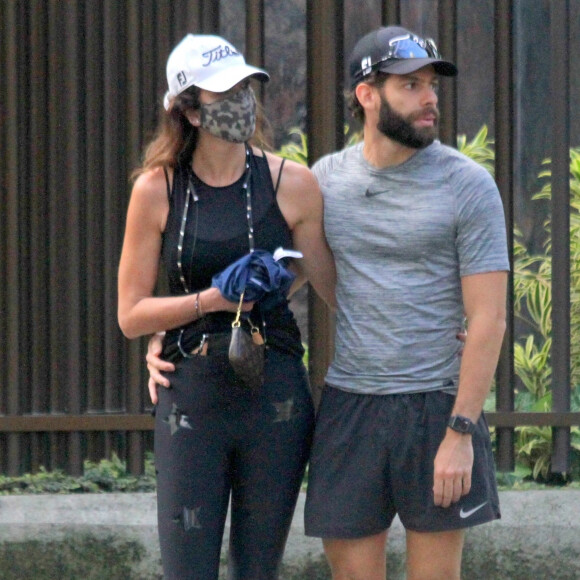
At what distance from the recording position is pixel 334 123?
4980 millimetres

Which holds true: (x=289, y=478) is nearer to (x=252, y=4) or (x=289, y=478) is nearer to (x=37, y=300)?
(x=37, y=300)

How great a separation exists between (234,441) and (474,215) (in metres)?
0.90

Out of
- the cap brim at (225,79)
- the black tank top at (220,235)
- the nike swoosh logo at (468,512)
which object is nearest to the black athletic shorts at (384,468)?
the nike swoosh logo at (468,512)

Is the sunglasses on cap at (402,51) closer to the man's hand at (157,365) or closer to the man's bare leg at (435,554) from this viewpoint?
the man's hand at (157,365)

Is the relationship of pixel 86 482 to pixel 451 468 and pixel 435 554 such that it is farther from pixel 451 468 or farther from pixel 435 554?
pixel 451 468

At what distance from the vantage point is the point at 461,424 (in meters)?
3.17

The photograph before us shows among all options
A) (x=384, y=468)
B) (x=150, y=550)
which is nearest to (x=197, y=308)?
(x=384, y=468)

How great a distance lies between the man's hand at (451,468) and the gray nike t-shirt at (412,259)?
165mm

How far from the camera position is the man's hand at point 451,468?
317 centimetres

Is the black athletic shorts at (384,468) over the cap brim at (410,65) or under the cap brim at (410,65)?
under

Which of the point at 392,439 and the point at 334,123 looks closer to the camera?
the point at 392,439

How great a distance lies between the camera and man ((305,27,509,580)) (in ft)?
10.5

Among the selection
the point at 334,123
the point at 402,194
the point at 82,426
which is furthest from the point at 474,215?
the point at 82,426

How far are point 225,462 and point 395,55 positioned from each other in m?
1.22
